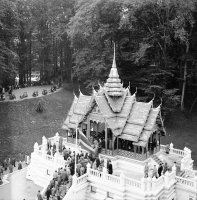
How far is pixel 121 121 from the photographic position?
94.6ft

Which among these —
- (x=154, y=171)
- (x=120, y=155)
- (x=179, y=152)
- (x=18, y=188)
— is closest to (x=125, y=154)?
(x=120, y=155)

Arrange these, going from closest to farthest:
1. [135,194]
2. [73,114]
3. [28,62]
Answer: [135,194] → [73,114] → [28,62]

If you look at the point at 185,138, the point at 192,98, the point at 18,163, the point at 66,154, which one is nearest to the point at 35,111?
the point at 18,163

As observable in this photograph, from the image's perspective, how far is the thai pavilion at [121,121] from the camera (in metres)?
27.7

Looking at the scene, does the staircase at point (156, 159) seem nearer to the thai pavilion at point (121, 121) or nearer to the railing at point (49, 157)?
the thai pavilion at point (121, 121)

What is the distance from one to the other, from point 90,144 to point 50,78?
39.4 meters

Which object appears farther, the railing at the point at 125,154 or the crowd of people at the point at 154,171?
the railing at the point at 125,154

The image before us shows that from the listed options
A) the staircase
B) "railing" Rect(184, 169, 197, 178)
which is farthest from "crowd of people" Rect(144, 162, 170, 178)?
"railing" Rect(184, 169, 197, 178)

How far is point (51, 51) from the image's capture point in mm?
68750

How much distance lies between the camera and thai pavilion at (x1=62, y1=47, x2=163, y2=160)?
91.0 feet

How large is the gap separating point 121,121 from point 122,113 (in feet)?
2.93

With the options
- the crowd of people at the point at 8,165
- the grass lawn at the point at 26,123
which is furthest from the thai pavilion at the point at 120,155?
the grass lawn at the point at 26,123

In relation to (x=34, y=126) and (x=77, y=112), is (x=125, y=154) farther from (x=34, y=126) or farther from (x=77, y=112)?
(x=34, y=126)

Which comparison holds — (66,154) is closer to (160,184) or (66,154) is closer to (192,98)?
(160,184)
